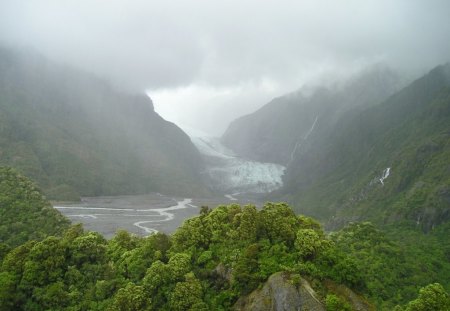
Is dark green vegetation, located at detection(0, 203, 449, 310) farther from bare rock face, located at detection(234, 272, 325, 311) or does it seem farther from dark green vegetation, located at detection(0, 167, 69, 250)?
dark green vegetation, located at detection(0, 167, 69, 250)

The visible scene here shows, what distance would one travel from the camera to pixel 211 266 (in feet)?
92.0

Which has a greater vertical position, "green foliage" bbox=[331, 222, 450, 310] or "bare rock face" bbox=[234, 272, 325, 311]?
"bare rock face" bbox=[234, 272, 325, 311]

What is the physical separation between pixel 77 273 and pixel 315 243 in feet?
55.8

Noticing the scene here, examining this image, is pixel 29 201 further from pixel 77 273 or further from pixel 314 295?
pixel 314 295

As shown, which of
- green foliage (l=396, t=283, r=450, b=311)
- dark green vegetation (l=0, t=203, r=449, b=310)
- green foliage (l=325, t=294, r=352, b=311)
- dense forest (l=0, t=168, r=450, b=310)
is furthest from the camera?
dark green vegetation (l=0, t=203, r=449, b=310)

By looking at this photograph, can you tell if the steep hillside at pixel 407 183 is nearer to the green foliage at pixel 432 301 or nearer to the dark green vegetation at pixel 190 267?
the dark green vegetation at pixel 190 267

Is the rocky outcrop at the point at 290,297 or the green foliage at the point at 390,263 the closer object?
the rocky outcrop at the point at 290,297

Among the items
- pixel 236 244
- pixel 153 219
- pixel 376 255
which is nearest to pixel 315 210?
pixel 153 219

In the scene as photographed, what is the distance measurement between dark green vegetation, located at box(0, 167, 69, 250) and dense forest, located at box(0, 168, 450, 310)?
19.3 meters

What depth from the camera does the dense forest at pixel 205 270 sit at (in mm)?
23656

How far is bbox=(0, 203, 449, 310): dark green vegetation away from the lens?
24750 mm

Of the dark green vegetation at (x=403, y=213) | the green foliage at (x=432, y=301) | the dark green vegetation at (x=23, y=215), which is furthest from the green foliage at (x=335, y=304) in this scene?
the dark green vegetation at (x=23, y=215)

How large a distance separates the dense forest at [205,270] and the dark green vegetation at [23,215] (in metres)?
19.3

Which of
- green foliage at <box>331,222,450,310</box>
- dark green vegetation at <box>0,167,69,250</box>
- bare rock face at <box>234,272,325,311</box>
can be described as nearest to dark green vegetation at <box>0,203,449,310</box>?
bare rock face at <box>234,272,325,311</box>
